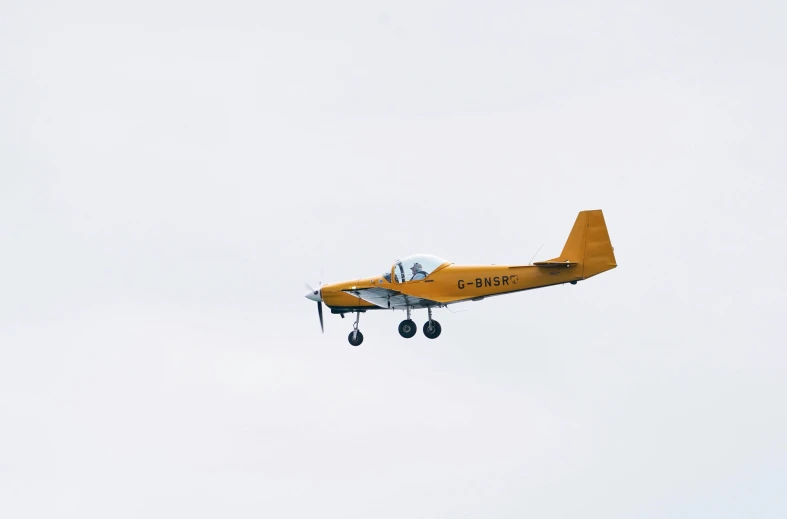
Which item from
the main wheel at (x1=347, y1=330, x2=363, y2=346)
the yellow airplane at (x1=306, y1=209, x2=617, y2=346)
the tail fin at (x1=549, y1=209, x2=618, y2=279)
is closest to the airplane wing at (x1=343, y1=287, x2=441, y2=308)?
the yellow airplane at (x1=306, y1=209, x2=617, y2=346)

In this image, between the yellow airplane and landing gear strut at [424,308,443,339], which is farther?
landing gear strut at [424,308,443,339]

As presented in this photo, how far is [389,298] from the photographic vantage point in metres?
66.8

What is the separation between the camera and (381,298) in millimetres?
66812

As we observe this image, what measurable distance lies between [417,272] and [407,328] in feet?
5.67

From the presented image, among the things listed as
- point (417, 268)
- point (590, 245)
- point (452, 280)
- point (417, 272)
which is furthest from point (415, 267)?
point (590, 245)

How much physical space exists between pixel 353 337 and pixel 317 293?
1.82 m

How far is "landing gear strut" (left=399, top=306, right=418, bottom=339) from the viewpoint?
2640 inches

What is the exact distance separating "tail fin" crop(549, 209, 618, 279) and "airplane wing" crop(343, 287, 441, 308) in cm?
453

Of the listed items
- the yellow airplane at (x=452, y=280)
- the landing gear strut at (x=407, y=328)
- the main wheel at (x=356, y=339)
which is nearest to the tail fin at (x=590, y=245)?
the yellow airplane at (x=452, y=280)

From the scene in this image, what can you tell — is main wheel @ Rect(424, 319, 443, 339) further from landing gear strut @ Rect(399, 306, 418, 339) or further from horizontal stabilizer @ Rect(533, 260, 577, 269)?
horizontal stabilizer @ Rect(533, 260, 577, 269)

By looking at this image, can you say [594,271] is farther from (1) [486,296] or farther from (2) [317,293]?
(2) [317,293]

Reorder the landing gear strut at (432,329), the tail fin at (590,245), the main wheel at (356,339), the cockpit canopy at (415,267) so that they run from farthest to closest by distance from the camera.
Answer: the main wheel at (356,339)
the cockpit canopy at (415,267)
the landing gear strut at (432,329)
the tail fin at (590,245)

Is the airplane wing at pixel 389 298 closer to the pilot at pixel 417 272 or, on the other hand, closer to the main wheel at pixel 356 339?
the pilot at pixel 417 272

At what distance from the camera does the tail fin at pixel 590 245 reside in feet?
214
